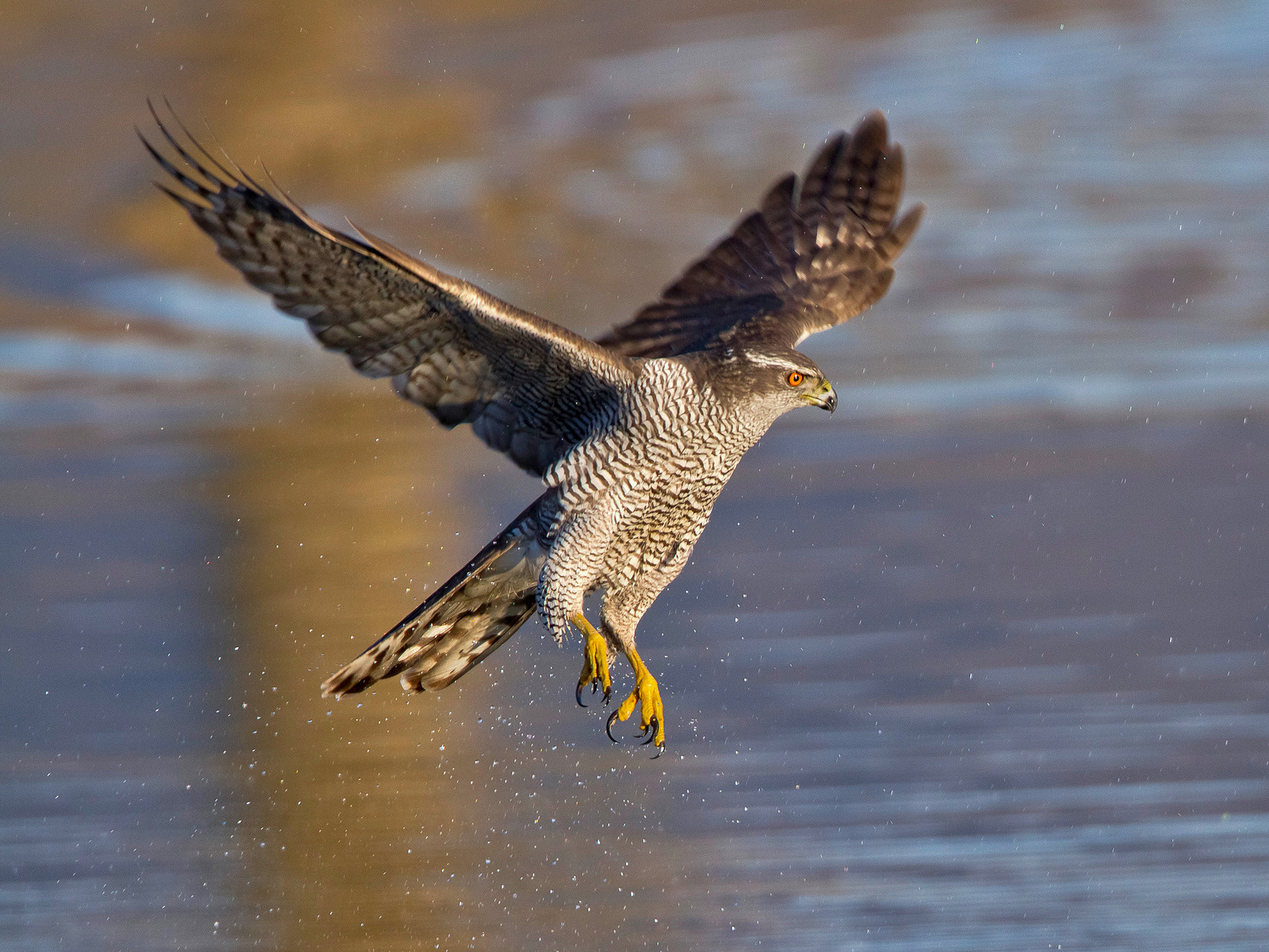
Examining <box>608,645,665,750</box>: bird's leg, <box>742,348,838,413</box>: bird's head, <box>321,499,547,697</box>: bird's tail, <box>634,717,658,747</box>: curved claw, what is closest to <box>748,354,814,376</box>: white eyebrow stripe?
<box>742,348,838,413</box>: bird's head

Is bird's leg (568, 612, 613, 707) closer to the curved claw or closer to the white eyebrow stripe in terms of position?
the curved claw

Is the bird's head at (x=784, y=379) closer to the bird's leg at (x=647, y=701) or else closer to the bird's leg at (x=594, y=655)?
the bird's leg at (x=594, y=655)

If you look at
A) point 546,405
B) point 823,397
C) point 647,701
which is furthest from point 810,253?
point 647,701

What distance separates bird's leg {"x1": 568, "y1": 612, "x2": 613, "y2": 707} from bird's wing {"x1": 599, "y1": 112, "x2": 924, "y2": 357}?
4.05 feet

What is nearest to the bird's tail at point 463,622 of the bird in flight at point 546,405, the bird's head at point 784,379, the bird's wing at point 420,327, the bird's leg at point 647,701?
the bird in flight at point 546,405

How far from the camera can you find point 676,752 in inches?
283

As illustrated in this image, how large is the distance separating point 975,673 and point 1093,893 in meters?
1.74

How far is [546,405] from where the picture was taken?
6.30m

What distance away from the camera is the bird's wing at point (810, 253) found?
Answer: 7059 mm

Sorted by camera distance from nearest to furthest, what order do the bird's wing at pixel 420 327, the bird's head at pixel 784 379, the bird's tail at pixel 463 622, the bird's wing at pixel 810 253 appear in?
the bird's wing at pixel 420 327, the bird's head at pixel 784 379, the bird's tail at pixel 463 622, the bird's wing at pixel 810 253

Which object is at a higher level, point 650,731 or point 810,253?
point 810,253

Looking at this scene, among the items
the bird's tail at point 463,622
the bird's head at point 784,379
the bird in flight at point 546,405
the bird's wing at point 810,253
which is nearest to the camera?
the bird in flight at point 546,405

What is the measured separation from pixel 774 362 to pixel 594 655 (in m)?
1.09

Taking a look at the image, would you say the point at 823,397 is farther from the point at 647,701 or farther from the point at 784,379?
the point at 647,701
